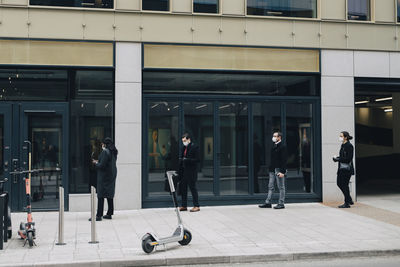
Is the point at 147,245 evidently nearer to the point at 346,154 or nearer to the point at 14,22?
the point at 346,154

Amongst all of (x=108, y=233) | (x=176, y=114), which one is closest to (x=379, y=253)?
(x=108, y=233)

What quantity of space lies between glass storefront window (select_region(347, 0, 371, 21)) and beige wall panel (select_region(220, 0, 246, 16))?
11.0 ft

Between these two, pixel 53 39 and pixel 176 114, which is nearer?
pixel 53 39

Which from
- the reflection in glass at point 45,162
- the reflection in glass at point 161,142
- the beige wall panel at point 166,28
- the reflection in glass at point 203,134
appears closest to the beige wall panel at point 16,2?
the reflection in glass at point 45,162

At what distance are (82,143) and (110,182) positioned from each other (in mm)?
2027

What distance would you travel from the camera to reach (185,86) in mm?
14453

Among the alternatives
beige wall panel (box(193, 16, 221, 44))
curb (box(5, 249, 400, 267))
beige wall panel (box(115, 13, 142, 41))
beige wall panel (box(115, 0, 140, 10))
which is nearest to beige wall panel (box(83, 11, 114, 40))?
beige wall panel (box(115, 13, 142, 41))

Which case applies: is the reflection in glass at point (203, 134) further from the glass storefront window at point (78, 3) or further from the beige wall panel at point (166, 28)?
the glass storefront window at point (78, 3)

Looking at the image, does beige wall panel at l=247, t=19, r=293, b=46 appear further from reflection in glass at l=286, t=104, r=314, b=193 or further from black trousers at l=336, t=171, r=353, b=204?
black trousers at l=336, t=171, r=353, b=204

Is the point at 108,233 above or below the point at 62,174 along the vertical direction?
below

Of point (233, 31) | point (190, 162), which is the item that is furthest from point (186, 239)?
point (233, 31)

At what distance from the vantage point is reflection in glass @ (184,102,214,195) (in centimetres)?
1451

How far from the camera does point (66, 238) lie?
989 centimetres

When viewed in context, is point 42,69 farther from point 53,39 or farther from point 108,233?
point 108,233
